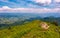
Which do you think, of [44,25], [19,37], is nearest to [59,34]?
[44,25]

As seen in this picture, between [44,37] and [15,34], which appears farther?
[15,34]

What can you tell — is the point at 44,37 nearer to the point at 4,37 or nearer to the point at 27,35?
the point at 27,35

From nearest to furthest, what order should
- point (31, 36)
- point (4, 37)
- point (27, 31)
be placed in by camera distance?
point (31, 36) → point (4, 37) → point (27, 31)

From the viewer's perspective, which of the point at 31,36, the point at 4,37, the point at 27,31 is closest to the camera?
the point at 31,36

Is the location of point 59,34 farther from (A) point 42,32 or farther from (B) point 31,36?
(B) point 31,36

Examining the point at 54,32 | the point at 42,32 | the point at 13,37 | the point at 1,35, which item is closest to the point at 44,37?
the point at 42,32

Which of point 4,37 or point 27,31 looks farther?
point 27,31

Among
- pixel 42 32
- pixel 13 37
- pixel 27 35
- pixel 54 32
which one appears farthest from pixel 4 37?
pixel 54 32

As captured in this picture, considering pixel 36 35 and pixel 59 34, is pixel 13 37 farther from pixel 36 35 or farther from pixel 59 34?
pixel 59 34
